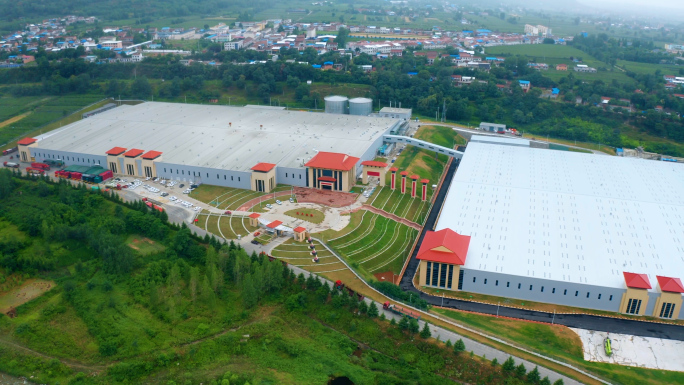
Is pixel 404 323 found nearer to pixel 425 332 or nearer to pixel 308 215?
pixel 425 332

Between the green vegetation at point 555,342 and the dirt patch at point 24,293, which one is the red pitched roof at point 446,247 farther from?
the dirt patch at point 24,293

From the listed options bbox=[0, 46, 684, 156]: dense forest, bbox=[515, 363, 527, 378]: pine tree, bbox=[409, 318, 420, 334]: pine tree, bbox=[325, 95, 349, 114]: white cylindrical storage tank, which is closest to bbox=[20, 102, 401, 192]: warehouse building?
bbox=[325, 95, 349, 114]: white cylindrical storage tank

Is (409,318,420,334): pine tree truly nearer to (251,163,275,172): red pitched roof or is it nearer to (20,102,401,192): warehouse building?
(20,102,401,192): warehouse building

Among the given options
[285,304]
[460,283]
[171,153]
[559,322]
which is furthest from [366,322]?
[171,153]

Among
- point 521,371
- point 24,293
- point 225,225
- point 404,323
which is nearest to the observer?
point 521,371

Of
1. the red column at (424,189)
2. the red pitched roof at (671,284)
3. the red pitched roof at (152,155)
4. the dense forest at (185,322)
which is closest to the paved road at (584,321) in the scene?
the red pitched roof at (671,284)

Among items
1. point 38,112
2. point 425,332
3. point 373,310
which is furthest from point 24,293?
point 38,112
